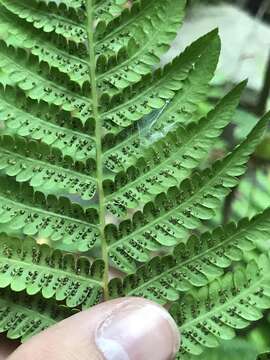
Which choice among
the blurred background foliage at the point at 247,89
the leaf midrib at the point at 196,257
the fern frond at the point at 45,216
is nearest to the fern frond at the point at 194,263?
the leaf midrib at the point at 196,257

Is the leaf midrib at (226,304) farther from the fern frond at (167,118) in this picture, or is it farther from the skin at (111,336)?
the fern frond at (167,118)

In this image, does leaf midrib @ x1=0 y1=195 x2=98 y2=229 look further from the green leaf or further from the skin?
the green leaf

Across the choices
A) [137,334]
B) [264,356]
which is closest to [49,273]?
[137,334]

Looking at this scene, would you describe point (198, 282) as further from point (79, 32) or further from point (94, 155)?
point (79, 32)

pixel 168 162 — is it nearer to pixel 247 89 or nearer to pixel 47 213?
pixel 47 213

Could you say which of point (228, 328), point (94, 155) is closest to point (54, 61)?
point (94, 155)

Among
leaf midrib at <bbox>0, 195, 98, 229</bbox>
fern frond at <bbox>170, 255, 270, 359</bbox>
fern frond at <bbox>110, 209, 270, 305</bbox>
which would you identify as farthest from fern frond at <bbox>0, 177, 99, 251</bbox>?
fern frond at <bbox>170, 255, 270, 359</bbox>
